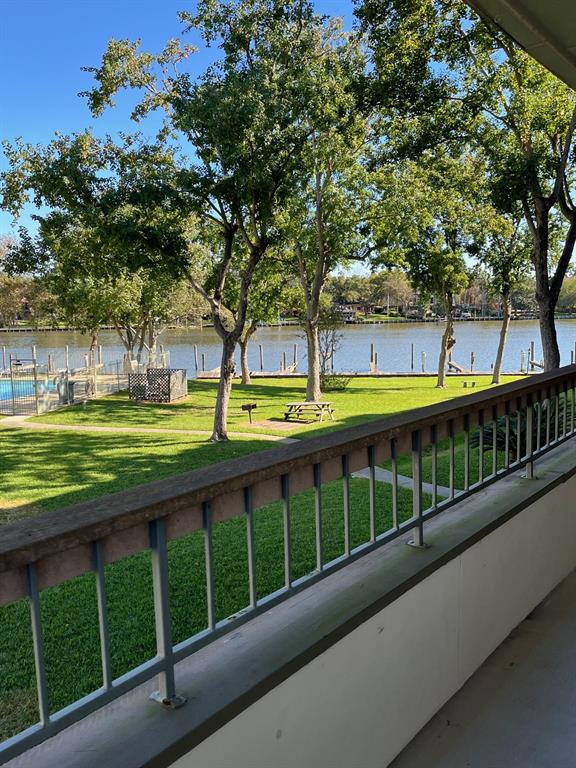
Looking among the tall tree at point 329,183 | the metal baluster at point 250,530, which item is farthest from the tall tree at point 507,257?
the metal baluster at point 250,530

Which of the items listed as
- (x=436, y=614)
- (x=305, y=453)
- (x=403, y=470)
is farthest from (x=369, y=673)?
(x=403, y=470)

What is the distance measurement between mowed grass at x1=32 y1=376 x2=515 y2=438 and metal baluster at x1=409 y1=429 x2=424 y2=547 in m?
11.5

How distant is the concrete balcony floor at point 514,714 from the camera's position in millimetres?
2287

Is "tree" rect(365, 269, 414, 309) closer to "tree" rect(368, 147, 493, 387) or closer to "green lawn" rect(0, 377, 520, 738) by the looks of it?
"tree" rect(368, 147, 493, 387)

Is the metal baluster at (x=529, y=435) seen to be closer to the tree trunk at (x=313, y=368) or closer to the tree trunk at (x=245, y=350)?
the tree trunk at (x=313, y=368)

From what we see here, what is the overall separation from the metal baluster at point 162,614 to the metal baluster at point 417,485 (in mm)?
1218

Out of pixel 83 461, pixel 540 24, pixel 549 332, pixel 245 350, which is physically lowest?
pixel 83 461

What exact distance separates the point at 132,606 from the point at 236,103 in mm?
10571

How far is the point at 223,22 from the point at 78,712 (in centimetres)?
1535

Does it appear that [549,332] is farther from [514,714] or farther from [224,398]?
[514,714]

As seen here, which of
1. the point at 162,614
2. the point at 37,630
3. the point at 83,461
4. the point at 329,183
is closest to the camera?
the point at 37,630

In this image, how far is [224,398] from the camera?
14758 millimetres

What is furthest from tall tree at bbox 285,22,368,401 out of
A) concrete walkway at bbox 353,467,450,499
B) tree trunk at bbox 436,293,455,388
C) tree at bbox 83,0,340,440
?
concrete walkway at bbox 353,467,450,499

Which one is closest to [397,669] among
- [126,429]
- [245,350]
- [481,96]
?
[481,96]
